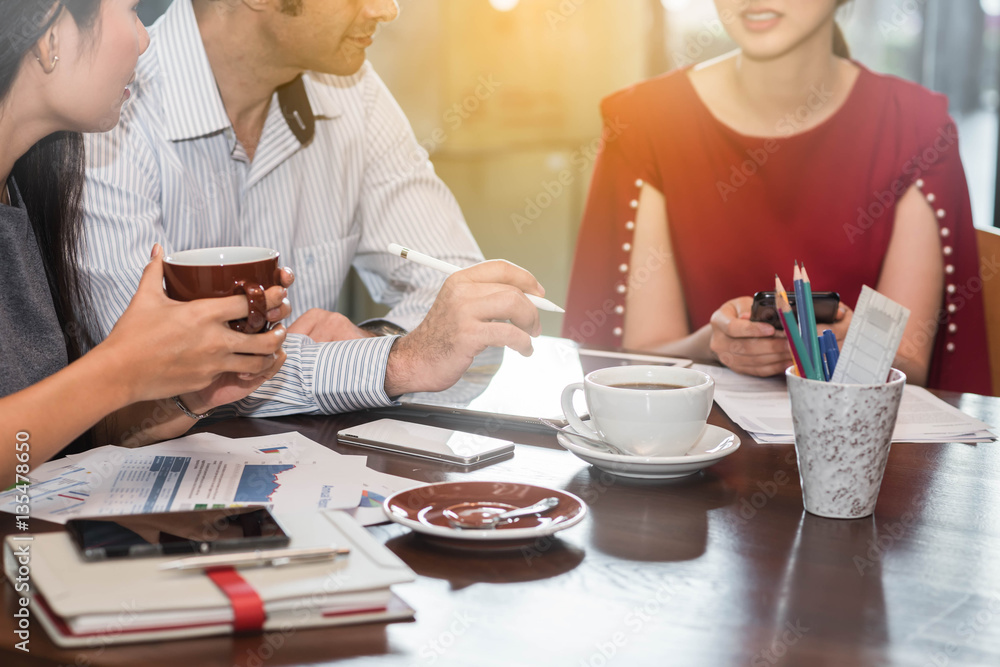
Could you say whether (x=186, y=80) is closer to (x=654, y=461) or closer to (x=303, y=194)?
(x=303, y=194)

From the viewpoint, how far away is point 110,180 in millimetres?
1345

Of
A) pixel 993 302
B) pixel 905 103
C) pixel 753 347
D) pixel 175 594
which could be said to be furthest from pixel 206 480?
pixel 905 103

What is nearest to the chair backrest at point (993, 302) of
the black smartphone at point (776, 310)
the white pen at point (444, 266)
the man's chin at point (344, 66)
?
the black smartphone at point (776, 310)

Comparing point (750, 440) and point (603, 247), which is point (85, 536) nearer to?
point (750, 440)

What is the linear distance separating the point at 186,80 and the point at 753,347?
99 centimetres

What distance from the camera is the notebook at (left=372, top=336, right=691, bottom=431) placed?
1078 millimetres

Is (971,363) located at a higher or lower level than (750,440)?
lower

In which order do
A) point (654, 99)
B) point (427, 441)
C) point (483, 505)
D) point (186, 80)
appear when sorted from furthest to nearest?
point (654, 99)
point (186, 80)
point (427, 441)
point (483, 505)

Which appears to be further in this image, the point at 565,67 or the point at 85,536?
the point at 565,67

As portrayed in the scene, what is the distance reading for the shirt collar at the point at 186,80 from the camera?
1471 mm

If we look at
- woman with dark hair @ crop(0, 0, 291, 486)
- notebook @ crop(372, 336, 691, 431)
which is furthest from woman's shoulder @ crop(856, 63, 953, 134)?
woman with dark hair @ crop(0, 0, 291, 486)

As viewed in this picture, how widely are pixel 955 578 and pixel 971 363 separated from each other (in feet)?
4.73

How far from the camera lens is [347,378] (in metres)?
1.13

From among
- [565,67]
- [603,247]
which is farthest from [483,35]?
[603,247]
